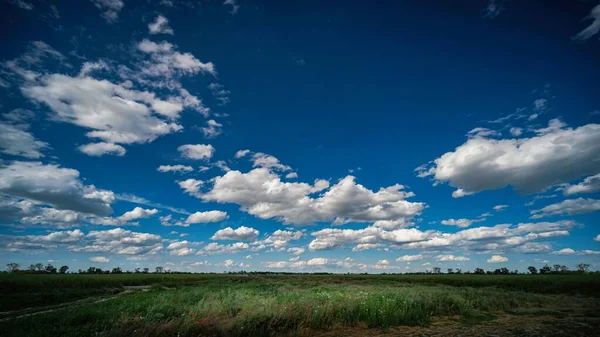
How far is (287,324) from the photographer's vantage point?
1170cm

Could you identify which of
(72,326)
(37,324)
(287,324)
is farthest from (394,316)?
(37,324)

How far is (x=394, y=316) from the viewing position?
43.2 feet

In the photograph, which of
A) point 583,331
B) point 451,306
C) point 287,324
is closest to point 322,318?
point 287,324

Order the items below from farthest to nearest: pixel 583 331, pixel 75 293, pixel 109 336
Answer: pixel 75 293 → pixel 583 331 → pixel 109 336

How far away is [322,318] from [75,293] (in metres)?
32.4

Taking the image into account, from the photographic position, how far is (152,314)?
1245cm

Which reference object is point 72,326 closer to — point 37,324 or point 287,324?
point 37,324

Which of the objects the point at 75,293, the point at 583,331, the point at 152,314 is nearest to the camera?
the point at 583,331

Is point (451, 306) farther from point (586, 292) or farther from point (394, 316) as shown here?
point (586, 292)

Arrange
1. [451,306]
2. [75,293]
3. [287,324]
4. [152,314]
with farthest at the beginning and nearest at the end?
1. [75,293]
2. [451,306]
3. [152,314]
4. [287,324]

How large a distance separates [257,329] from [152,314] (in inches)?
194

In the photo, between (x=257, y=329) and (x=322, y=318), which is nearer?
(x=257, y=329)

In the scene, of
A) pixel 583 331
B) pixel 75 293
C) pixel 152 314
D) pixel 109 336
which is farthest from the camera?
pixel 75 293

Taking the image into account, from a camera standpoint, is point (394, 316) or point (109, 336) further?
point (394, 316)
